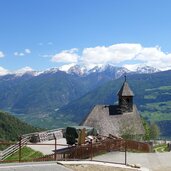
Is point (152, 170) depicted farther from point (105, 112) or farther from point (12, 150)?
point (105, 112)

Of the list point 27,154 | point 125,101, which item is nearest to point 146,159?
point 27,154

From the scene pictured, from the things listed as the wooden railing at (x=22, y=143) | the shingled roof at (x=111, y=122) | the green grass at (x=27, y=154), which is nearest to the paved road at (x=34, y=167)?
the wooden railing at (x=22, y=143)

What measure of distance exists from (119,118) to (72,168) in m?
49.9

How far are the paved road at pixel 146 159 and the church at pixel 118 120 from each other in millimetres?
34242

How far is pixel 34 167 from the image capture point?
21.8 meters

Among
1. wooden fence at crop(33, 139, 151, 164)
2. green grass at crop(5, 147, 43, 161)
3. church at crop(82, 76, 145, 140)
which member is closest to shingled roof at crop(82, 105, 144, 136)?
church at crop(82, 76, 145, 140)

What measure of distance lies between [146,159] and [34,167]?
10616 mm

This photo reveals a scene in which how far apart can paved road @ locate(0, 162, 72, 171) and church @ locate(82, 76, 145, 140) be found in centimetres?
4332

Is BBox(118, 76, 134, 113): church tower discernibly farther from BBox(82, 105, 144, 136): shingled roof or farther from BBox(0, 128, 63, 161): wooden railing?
BBox(0, 128, 63, 161): wooden railing

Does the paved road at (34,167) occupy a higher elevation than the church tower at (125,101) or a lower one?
lower

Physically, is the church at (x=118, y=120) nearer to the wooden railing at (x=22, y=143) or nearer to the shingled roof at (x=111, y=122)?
the shingled roof at (x=111, y=122)

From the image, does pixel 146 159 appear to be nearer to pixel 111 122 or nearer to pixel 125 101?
pixel 111 122

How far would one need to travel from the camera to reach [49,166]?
73.3 feet

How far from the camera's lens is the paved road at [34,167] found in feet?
69.6
